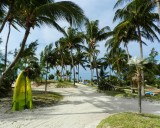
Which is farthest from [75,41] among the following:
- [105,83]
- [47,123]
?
[47,123]

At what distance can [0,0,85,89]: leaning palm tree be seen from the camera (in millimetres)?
14133

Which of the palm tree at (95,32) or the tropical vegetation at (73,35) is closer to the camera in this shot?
the tropical vegetation at (73,35)

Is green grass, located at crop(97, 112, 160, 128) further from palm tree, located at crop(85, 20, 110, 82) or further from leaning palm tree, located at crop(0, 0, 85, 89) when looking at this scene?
palm tree, located at crop(85, 20, 110, 82)

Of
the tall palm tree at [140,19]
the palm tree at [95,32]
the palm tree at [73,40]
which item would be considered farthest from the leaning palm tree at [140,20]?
the palm tree at [73,40]

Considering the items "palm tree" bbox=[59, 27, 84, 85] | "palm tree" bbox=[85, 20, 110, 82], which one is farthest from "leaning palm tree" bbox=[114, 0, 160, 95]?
"palm tree" bbox=[59, 27, 84, 85]

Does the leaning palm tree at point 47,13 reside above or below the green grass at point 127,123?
above

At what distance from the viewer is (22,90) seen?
51.4 feet

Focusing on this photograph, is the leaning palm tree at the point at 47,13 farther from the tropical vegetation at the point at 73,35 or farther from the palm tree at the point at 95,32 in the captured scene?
the palm tree at the point at 95,32

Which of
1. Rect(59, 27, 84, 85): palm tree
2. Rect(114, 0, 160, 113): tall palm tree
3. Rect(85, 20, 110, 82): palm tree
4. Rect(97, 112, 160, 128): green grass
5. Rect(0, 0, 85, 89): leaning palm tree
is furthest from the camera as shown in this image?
Rect(59, 27, 84, 85): palm tree

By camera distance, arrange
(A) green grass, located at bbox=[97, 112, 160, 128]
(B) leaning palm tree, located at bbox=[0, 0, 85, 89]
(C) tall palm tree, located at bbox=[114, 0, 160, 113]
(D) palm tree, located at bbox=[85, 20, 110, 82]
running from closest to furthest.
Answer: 1. (A) green grass, located at bbox=[97, 112, 160, 128]
2. (B) leaning palm tree, located at bbox=[0, 0, 85, 89]
3. (C) tall palm tree, located at bbox=[114, 0, 160, 113]
4. (D) palm tree, located at bbox=[85, 20, 110, 82]

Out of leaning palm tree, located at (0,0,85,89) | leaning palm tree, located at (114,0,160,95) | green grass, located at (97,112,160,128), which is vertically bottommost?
green grass, located at (97,112,160,128)

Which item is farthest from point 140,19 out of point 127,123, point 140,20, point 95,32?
point 127,123

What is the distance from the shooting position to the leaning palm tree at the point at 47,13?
1413cm

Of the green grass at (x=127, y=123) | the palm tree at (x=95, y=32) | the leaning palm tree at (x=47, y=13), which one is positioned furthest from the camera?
the palm tree at (x=95, y=32)
